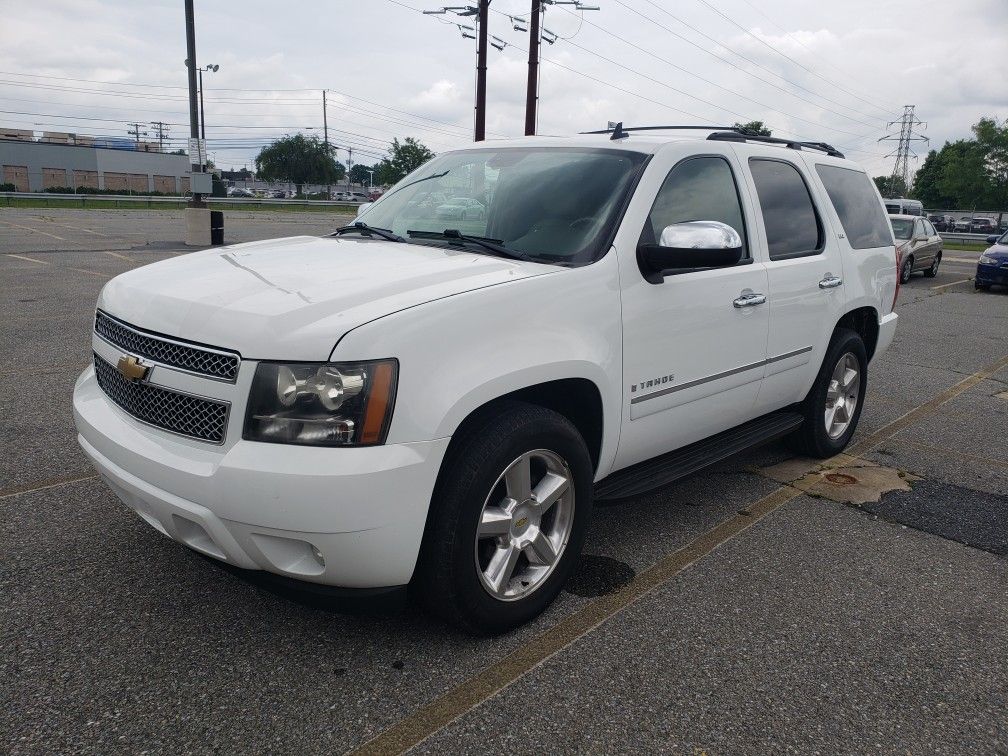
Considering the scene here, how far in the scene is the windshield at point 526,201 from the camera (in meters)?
3.28

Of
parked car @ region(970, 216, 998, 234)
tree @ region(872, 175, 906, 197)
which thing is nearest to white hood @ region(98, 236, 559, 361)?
parked car @ region(970, 216, 998, 234)

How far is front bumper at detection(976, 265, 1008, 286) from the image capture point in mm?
16877

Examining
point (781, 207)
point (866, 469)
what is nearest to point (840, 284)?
point (781, 207)

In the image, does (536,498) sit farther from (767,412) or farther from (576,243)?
(767,412)

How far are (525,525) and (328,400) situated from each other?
94 cm

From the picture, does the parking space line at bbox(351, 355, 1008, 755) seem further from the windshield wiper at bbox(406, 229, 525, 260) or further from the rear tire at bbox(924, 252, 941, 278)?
the rear tire at bbox(924, 252, 941, 278)

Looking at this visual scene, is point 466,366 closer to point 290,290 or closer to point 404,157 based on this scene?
point 290,290

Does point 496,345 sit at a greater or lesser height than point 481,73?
lesser

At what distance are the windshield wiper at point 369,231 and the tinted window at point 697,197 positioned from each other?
117 centimetres

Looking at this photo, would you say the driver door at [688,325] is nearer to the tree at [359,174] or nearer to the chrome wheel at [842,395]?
the chrome wheel at [842,395]

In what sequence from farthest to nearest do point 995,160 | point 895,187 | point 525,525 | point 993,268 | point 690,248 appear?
1. point 895,187
2. point 995,160
3. point 993,268
4. point 690,248
5. point 525,525

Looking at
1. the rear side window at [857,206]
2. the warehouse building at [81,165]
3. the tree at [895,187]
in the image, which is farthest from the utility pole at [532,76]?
the tree at [895,187]

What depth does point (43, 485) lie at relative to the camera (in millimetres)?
4078

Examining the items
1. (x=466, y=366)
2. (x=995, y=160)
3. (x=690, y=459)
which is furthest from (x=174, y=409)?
(x=995, y=160)
